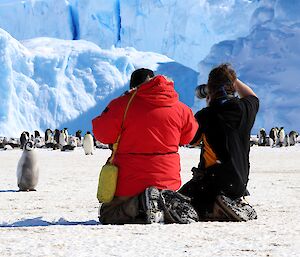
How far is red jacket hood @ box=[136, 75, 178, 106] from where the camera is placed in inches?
156

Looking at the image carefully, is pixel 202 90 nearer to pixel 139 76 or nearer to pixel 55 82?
pixel 139 76

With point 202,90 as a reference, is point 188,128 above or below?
below

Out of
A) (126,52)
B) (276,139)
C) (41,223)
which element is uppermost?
(126,52)

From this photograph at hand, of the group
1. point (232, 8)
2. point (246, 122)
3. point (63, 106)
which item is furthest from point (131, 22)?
point (246, 122)

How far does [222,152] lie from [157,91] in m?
0.60

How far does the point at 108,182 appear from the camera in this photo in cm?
394

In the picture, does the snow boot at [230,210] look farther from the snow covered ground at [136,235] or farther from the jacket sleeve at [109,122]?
the jacket sleeve at [109,122]

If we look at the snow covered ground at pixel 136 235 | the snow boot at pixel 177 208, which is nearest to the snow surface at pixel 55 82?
the snow covered ground at pixel 136 235

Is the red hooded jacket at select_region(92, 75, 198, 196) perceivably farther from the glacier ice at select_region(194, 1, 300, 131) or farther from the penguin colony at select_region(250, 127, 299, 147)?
the glacier ice at select_region(194, 1, 300, 131)

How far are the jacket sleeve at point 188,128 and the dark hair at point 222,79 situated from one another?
245 millimetres

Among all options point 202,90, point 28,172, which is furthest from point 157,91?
point 28,172

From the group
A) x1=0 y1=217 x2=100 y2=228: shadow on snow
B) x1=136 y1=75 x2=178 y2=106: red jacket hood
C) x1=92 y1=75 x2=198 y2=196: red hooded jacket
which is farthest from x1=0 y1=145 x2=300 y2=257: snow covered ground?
x1=136 y1=75 x2=178 y2=106: red jacket hood

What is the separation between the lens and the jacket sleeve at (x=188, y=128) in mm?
4121

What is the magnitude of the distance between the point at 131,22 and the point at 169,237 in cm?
4907
